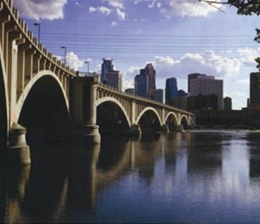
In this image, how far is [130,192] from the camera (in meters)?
29.3

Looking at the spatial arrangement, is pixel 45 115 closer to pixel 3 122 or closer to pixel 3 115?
pixel 3 122

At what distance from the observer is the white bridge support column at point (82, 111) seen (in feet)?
228

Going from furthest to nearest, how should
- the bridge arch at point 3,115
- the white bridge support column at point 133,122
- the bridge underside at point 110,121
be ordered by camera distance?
the bridge underside at point 110,121, the white bridge support column at point 133,122, the bridge arch at point 3,115

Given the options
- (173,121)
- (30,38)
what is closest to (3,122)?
(30,38)

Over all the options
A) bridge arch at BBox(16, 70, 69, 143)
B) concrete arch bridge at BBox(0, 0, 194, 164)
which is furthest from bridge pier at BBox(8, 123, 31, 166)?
bridge arch at BBox(16, 70, 69, 143)

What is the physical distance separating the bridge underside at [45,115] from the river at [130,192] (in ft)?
58.5

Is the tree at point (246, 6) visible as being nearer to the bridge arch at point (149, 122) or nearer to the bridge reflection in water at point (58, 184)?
the bridge reflection in water at point (58, 184)

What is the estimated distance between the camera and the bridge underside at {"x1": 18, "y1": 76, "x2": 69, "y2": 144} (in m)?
62.8

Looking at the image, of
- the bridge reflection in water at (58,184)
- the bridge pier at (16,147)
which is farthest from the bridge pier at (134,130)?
the bridge pier at (16,147)

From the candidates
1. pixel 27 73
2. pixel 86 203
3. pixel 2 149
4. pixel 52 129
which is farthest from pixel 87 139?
pixel 86 203

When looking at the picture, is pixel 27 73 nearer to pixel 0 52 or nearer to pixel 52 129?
pixel 0 52

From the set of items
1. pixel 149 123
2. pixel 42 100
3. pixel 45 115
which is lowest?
pixel 149 123

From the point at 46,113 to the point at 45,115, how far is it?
49cm

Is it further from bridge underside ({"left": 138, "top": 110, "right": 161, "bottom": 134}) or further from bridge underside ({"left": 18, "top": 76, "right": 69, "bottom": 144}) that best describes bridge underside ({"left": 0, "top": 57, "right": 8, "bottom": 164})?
bridge underside ({"left": 138, "top": 110, "right": 161, "bottom": 134})
